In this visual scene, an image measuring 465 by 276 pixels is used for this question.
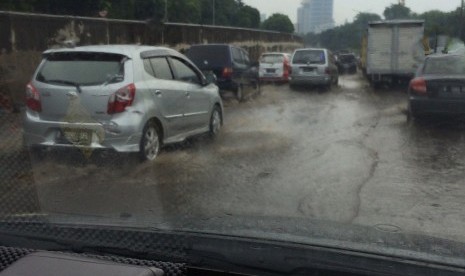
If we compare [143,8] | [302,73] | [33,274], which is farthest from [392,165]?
[143,8]

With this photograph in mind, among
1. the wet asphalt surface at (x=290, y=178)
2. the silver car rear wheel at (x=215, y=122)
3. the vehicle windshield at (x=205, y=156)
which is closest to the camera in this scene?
the vehicle windshield at (x=205, y=156)

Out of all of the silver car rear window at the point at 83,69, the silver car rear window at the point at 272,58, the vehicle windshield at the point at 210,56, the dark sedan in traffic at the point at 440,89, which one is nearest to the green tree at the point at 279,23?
the silver car rear window at the point at 272,58

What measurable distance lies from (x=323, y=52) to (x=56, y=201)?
17.6 m

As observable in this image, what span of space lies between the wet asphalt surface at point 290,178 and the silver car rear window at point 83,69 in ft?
3.11

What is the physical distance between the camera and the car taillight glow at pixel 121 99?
24.5 feet

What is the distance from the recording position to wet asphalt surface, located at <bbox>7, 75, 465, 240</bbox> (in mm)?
5785

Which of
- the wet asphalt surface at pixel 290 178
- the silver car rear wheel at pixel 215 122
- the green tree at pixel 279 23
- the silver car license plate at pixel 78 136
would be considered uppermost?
the green tree at pixel 279 23

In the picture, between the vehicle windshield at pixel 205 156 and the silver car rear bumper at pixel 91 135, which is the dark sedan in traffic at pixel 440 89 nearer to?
the vehicle windshield at pixel 205 156

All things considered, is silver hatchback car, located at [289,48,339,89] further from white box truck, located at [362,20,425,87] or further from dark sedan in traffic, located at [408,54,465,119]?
dark sedan in traffic, located at [408,54,465,119]

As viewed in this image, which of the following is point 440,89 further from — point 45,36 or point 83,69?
point 45,36

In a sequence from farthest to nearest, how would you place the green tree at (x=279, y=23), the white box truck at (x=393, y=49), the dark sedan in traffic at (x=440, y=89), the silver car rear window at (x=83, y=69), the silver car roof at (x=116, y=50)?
the green tree at (x=279, y=23) < the white box truck at (x=393, y=49) < the dark sedan in traffic at (x=440, y=89) < the silver car roof at (x=116, y=50) < the silver car rear window at (x=83, y=69)

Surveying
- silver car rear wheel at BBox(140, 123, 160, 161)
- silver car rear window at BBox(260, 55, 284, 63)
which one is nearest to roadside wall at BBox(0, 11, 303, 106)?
silver car rear window at BBox(260, 55, 284, 63)

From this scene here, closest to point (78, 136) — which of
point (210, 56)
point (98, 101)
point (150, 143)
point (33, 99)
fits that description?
point (98, 101)

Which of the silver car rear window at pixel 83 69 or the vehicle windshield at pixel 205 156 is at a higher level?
the silver car rear window at pixel 83 69
